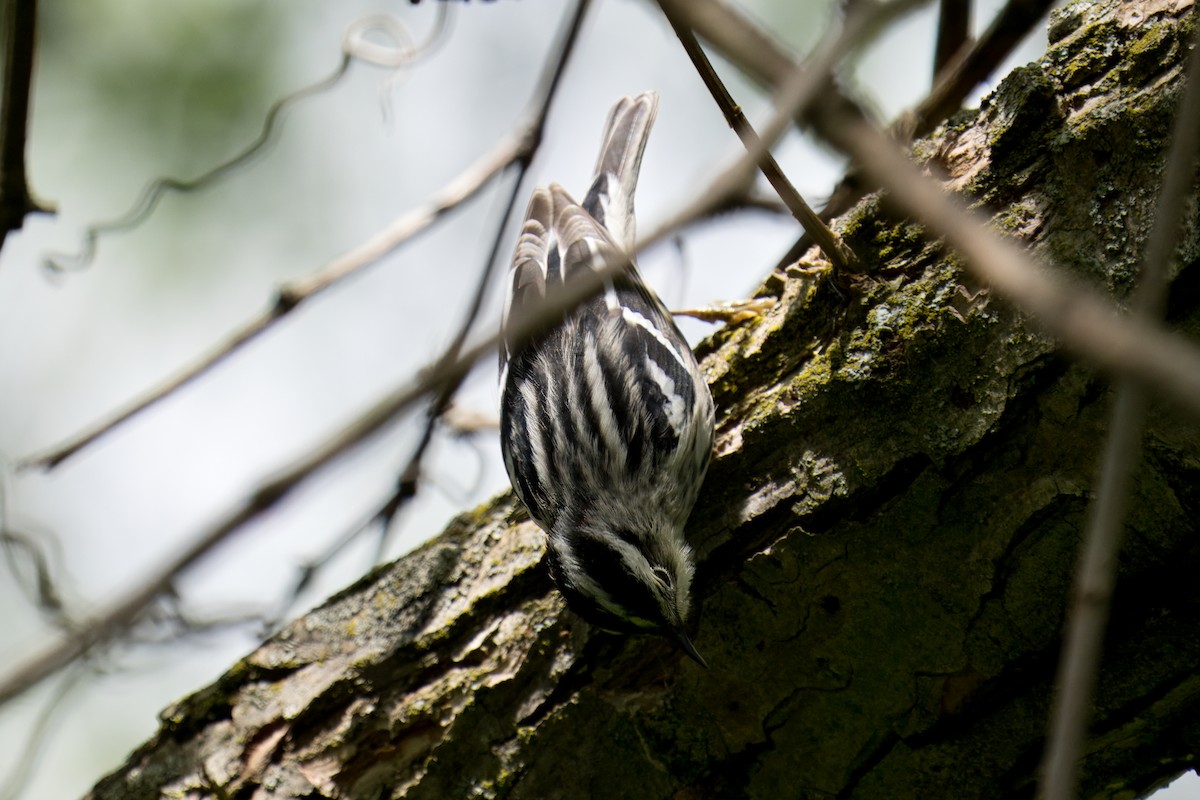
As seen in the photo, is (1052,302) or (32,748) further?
(32,748)

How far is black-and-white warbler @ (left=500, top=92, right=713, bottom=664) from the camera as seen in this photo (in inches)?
119

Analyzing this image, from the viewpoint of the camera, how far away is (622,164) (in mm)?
4562

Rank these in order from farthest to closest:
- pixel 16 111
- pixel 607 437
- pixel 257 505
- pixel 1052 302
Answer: pixel 607 437 → pixel 16 111 → pixel 257 505 → pixel 1052 302

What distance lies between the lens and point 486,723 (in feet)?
10.1

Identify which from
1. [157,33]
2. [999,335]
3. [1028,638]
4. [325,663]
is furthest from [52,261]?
[1028,638]

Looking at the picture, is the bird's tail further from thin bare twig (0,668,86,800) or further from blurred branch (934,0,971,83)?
thin bare twig (0,668,86,800)

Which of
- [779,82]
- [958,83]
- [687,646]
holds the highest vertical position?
[958,83]

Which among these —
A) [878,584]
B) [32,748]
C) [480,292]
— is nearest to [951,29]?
[480,292]

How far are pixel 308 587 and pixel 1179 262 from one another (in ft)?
11.3

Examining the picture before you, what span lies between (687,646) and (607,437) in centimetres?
96

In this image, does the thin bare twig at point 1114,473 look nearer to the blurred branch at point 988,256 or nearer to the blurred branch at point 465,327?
the blurred branch at point 988,256

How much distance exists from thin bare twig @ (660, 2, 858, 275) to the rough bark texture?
0.37 ft

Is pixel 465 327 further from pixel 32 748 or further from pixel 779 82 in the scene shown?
pixel 779 82

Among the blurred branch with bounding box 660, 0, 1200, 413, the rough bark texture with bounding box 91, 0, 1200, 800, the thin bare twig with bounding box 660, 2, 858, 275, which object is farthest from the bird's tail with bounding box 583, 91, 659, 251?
the blurred branch with bounding box 660, 0, 1200, 413
